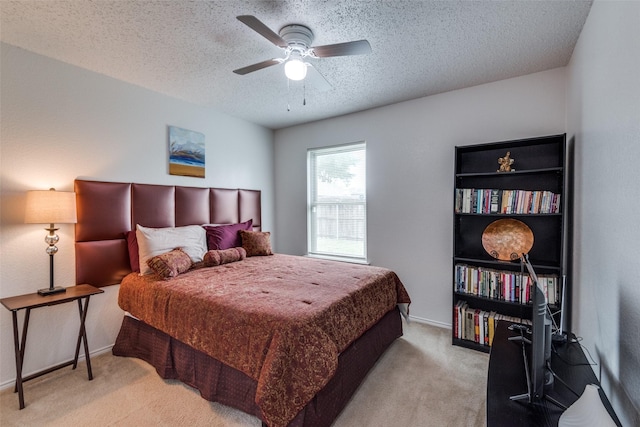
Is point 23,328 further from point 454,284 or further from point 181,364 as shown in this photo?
point 454,284

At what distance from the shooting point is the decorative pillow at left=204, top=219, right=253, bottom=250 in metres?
3.21

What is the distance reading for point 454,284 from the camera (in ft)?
8.86

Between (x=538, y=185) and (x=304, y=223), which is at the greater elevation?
(x=538, y=185)

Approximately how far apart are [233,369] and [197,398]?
1.50ft

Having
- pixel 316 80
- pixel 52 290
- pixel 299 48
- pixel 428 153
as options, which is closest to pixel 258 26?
pixel 299 48

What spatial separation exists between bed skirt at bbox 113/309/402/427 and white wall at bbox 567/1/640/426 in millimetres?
1342

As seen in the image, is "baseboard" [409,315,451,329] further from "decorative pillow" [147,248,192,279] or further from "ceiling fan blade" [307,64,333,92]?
"ceiling fan blade" [307,64,333,92]

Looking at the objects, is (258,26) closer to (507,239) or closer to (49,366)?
(507,239)

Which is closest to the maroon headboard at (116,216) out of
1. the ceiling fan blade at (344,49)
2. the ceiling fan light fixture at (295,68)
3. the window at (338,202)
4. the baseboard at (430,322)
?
the window at (338,202)

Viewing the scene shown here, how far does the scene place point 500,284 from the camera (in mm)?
2539

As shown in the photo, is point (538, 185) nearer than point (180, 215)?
Yes

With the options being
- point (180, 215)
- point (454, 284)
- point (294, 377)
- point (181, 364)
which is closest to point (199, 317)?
point (181, 364)

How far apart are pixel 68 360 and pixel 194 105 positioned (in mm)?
2872

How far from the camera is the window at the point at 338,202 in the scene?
3785 millimetres
